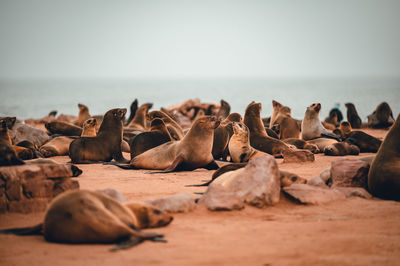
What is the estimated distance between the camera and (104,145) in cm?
1016

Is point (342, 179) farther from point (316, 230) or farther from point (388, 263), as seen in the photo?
point (388, 263)

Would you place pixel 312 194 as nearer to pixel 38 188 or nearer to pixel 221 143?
pixel 38 188

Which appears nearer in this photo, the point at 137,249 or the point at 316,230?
the point at 137,249

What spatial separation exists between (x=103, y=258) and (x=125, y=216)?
0.58 meters

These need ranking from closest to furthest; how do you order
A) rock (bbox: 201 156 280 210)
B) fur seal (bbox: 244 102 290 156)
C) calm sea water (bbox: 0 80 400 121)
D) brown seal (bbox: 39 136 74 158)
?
rock (bbox: 201 156 280 210) → fur seal (bbox: 244 102 290 156) → brown seal (bbox: 39 136 74 158) → calm sea water (bbox: 0 80 400 121)

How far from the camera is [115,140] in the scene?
10289mm

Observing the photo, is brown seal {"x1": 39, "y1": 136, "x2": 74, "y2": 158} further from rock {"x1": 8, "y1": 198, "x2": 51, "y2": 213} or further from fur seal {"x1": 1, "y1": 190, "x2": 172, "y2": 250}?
fur seal {"x1": 1, "y1": 190, "x2": 172, "y2": 250}

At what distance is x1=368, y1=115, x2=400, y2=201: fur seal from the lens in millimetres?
5711

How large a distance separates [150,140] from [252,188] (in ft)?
16.1

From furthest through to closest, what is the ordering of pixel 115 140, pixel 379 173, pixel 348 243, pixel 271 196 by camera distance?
pixel 115 140, pixel 379 173, pixel 271 196, pixel 348 243

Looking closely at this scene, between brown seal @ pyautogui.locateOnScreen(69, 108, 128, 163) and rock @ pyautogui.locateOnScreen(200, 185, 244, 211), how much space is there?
509cm

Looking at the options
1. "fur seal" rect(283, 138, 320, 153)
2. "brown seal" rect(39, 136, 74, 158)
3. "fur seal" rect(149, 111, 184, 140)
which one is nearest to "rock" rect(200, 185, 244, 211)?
"fur seal" rect(149, 111, 184, 140)

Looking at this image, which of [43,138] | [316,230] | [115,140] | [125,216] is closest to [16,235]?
[125,216]

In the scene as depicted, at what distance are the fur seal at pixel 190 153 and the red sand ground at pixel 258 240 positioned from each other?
281 cm
